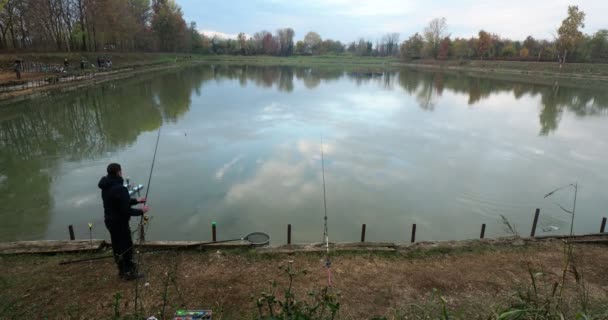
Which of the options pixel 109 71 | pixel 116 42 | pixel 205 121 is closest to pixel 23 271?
pixel 205 121

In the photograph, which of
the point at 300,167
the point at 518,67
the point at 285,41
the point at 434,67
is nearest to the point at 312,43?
the point at 285,41

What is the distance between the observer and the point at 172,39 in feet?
227

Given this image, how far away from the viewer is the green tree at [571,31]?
5306 cm

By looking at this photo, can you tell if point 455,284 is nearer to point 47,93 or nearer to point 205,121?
point 205,121

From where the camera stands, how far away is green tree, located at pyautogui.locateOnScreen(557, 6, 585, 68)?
5306 cm

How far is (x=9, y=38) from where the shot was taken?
125 ft

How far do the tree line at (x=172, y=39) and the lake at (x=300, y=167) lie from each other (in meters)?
9.44

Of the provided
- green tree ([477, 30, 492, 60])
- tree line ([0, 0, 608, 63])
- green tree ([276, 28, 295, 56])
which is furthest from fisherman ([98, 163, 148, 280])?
green tree ([276, 28, 295, 56])

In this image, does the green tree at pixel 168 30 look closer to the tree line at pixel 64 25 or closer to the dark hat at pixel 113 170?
the tree line at pixel 64 25

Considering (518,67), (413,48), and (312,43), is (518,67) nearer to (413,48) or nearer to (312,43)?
(413,48)

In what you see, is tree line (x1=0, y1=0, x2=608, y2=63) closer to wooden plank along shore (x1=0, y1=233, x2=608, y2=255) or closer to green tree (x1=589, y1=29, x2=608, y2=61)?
green tree (x1=589, y1=29, x2=608, y2=61)

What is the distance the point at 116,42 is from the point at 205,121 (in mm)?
49653

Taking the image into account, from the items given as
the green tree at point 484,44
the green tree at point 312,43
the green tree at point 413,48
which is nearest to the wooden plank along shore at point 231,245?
the green tree at point 484,44

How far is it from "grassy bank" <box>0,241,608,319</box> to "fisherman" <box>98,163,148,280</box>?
46 centimetres
